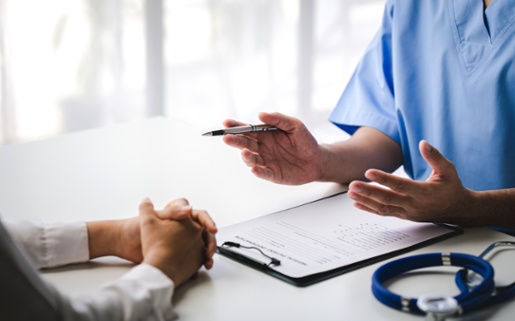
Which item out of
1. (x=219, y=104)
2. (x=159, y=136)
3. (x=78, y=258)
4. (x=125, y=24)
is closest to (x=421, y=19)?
(x=159, y=136)

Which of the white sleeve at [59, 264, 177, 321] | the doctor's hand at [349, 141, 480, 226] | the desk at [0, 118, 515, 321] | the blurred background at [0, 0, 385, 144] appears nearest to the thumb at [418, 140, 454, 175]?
the doctor's hand at [349, 141, 480, 226]

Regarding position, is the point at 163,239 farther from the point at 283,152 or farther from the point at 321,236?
the point at 283,152

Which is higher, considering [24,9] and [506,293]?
[24,9]

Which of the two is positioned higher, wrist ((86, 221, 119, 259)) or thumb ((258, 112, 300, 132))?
thumb ((258, 112, 300, 132))

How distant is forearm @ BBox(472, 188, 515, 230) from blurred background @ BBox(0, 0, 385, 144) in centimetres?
217

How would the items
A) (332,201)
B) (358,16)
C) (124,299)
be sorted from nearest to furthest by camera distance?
(124,299) < (332,201) < (358,16)

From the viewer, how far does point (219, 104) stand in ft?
12.2

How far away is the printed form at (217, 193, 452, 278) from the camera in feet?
3.56

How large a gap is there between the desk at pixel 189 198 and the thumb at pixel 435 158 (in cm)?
10

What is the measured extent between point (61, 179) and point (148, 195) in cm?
21

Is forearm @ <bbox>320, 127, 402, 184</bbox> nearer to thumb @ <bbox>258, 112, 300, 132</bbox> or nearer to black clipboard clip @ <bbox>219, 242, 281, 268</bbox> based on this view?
thumb @ <bbox>258, 112, 300, 132</bbox>

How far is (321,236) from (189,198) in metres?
0.32

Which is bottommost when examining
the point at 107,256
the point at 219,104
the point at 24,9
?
the point at 219,104

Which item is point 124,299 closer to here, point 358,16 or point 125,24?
point 125,24
